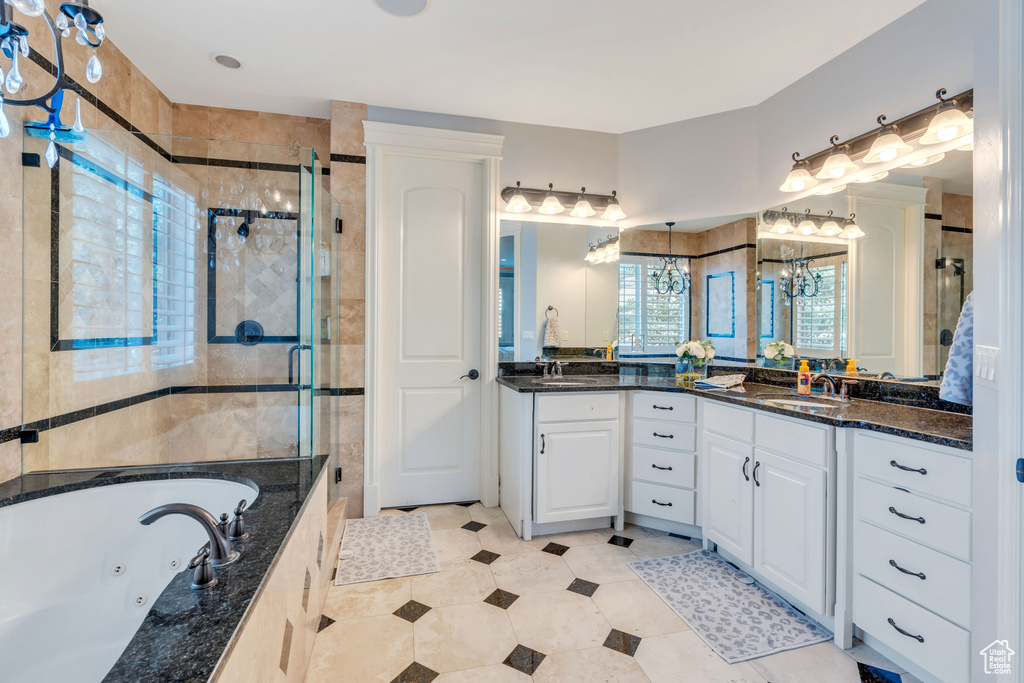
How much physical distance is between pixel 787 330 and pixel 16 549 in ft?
11.0

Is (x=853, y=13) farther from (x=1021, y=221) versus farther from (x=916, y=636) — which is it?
(x=916, y=636)

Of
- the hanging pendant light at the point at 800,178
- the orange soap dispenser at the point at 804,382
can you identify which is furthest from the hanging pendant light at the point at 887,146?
the orange soap dispenser at the point at 804,382

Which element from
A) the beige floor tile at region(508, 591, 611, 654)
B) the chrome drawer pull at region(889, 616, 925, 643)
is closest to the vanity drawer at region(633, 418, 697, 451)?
the beige floor tile at region(508, 591, 611, 654)

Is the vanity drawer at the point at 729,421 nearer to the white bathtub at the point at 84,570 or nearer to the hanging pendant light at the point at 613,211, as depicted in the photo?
the hanging pendant light at the point at 613,211

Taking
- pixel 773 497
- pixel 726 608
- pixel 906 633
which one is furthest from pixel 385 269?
pixel 906 633

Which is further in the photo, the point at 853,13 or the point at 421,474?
the point at 421,474

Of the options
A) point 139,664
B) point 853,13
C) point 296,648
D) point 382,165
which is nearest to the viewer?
point 139,664

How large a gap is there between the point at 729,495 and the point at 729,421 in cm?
36

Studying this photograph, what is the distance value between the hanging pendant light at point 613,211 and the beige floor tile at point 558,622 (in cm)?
238

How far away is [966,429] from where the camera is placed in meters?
1.51

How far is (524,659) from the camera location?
1634 mm

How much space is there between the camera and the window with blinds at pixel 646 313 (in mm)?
3080

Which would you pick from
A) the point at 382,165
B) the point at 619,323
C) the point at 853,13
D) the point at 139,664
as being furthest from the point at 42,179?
the point at 853,13

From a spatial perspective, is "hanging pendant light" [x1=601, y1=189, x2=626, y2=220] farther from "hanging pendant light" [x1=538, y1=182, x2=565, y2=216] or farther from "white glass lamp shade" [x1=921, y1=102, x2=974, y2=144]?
"white glass lamp shade" [x1=921, y1=102, x2=974, y2=144]
